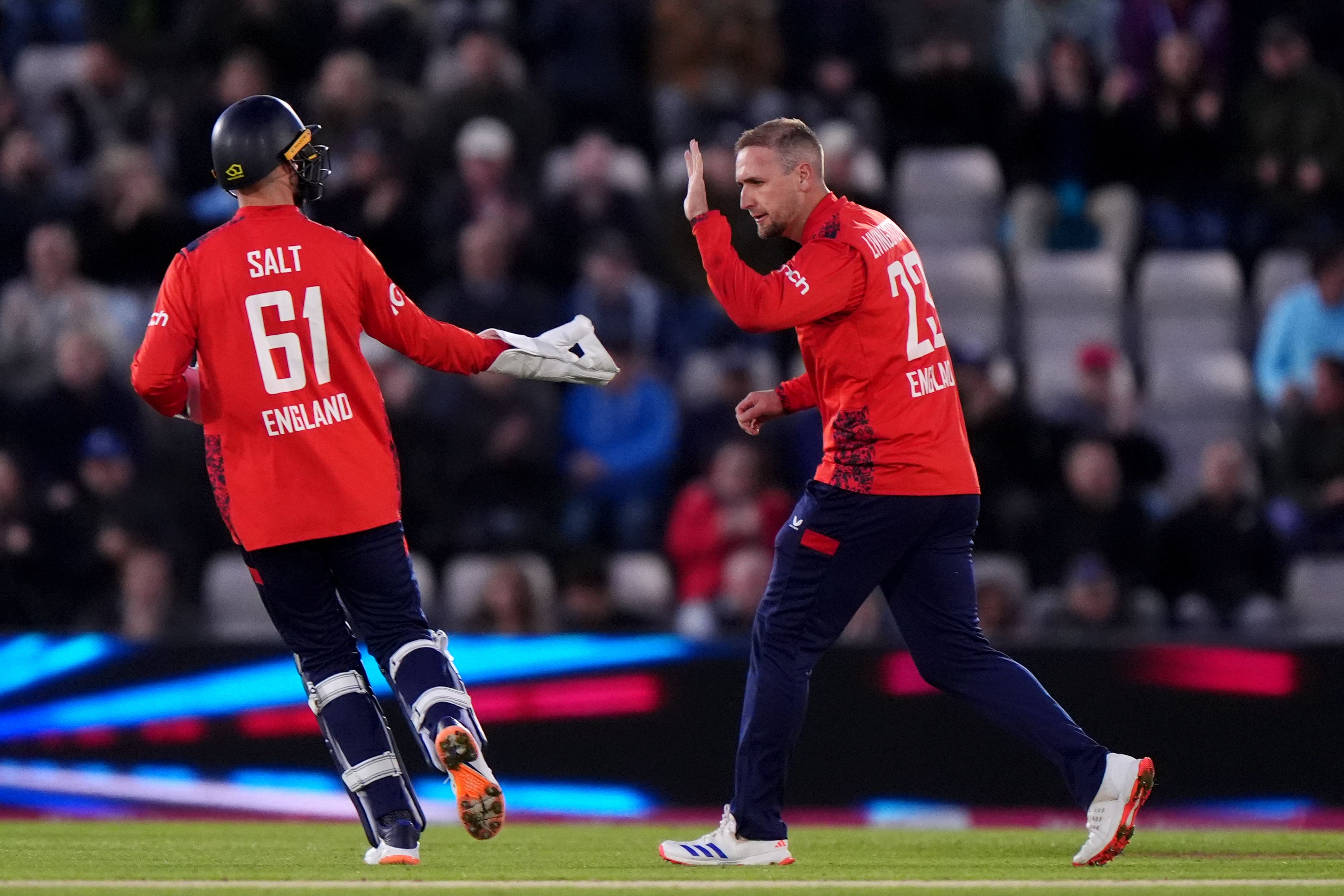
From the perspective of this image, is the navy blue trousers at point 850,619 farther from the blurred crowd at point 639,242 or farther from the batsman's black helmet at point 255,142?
the blurred crowd at point 639,242

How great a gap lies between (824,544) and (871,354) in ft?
1.88

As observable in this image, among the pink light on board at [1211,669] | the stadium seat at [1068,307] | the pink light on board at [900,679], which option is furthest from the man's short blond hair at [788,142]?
the stadium seat at [1068,307]

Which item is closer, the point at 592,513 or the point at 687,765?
the point at 687,765

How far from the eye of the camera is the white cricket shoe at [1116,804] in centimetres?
562

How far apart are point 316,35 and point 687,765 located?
6.81 m

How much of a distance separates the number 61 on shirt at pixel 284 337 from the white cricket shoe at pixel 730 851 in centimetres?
174

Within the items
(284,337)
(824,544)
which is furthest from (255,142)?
(824,544)

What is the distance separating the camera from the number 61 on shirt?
544cm

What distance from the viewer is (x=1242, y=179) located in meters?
12.7

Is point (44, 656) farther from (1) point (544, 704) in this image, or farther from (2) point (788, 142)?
(2) point (788, 142)

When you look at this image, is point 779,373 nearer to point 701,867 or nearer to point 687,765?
point 687,765

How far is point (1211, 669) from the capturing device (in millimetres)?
8359

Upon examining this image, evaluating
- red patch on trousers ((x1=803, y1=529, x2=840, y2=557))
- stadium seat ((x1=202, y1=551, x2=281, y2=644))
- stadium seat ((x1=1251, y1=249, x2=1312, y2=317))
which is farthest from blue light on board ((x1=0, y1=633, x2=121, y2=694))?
stadium seat ((x1=1251, y1=249, x2=1312, y2=317))

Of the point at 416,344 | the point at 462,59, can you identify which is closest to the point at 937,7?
the point at 462,59
